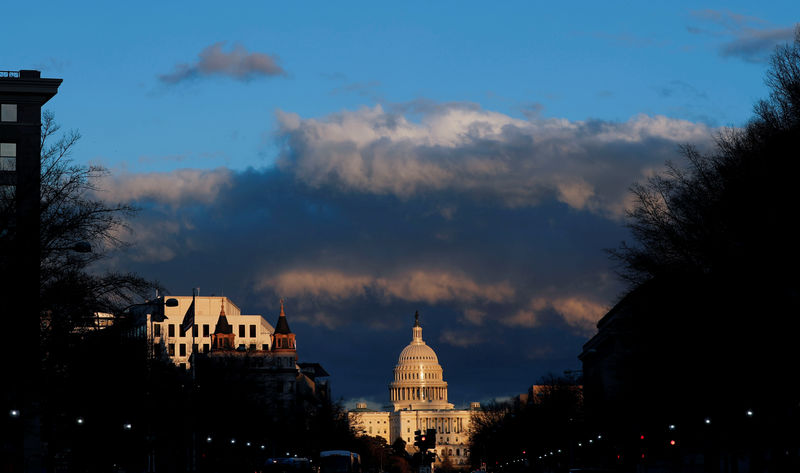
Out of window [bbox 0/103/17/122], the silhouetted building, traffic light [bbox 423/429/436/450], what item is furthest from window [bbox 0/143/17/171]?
traffic light [bbox 423/429/436/450]

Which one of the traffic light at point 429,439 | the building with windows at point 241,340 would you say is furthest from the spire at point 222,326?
the traffic light at point 429,439

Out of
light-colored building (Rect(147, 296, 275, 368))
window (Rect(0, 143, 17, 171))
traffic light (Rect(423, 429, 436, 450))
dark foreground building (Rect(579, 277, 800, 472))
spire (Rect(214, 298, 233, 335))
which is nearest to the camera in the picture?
dark foreground building (Rect(579, 277, 800, 472))

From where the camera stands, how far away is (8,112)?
244 ft

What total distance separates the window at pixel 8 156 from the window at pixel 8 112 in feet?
5.35

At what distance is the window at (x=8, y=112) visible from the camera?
244 feet

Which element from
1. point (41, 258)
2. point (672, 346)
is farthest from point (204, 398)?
point (41, 258)

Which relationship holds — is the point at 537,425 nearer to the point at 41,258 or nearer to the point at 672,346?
the point at 672,346

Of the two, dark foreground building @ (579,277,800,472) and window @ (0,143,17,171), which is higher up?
window @ (0,143,17,171)

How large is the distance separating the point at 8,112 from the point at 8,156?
2.92 metres

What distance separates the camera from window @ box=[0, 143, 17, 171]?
72.8m

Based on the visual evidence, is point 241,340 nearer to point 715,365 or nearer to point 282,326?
point 282,326

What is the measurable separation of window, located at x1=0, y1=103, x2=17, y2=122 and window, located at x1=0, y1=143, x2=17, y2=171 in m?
1.63

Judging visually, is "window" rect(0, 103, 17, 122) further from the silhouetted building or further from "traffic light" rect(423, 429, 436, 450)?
"traffic light" rect(423, 429, 436, 450)

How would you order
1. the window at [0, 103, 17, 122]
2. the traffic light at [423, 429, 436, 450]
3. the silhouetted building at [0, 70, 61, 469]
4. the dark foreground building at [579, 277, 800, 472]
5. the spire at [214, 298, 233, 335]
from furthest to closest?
the spire at [214, 298, 233, 335] → the window at [0, 103, 17, 122] → the traffic light at [423, 429, 436, 450] → the dark foreground building at [579, 277, 800, 472] → the silhouetted building at [0, 70, 61, 469]
